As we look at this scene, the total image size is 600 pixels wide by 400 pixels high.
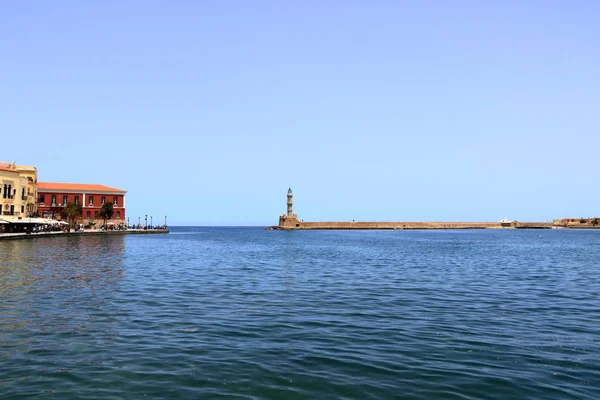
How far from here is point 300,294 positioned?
1016 inches

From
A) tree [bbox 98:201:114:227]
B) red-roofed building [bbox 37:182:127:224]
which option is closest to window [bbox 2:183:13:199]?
red-roofed building [bbox 37:182:127:224]

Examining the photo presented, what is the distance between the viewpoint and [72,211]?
117 m

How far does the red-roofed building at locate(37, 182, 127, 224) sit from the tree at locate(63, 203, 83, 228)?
6.53m

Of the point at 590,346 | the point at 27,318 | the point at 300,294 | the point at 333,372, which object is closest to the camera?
the point at 333,372

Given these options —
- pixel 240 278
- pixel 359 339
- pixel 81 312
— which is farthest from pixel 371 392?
pixel 240 278

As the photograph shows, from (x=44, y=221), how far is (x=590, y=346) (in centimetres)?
9619

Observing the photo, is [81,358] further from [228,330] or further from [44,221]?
[44,221]

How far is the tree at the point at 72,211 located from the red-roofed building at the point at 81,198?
6.53 meters

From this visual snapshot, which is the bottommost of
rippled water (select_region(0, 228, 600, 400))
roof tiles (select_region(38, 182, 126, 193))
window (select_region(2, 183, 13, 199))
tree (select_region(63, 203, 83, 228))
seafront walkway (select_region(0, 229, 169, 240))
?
rippled water (select_region(0, 228, 600, 400))

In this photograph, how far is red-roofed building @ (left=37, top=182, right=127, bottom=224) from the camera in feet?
414

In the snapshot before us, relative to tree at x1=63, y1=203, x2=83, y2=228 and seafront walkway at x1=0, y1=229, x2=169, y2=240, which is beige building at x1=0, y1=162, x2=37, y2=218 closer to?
seafront walkway at x1=0, y1=229, x2=169, y2=240

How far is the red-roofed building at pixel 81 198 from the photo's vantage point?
12612 cm

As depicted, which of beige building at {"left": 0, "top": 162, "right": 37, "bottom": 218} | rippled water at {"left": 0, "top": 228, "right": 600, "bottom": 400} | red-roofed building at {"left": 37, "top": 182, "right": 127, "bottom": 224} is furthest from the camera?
red-roofed building at {"left": 37, "top": 182, "right": 127, "bottom": 224}

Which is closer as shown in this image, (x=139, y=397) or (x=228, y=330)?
(x=139, y=397)
